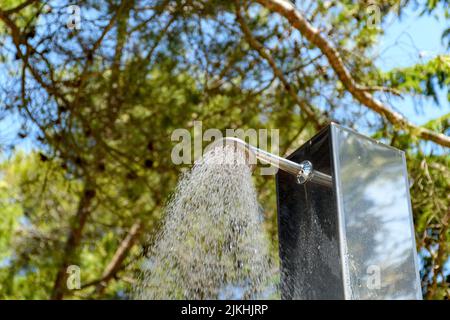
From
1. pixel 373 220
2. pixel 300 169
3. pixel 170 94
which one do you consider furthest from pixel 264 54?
pixel 373 220

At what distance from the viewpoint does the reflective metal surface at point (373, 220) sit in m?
1.44

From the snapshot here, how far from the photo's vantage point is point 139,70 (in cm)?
407

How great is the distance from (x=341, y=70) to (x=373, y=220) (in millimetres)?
1997

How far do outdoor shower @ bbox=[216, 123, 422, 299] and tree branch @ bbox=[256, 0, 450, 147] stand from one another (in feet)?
5.53

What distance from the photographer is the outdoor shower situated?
4.76ft

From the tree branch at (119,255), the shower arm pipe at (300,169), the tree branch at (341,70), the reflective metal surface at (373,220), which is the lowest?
the reflective metal surface at (373,220)

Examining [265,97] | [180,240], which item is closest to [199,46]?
[265,97]

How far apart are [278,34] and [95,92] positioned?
3.75 feet

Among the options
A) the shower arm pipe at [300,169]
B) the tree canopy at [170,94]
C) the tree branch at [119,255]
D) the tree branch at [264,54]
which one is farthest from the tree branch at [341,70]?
the tree branch at [119,255]

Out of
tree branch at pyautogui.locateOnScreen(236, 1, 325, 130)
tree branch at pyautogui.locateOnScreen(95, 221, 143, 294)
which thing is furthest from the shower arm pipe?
tree branch at pyautogui.locateOnScreen(95, 221, 143, 294)

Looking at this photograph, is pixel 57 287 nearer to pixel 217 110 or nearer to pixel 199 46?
pixel 217 110

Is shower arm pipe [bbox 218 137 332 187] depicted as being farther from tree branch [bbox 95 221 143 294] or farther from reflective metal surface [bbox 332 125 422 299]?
tree branch [bbox 95 221 143 294]

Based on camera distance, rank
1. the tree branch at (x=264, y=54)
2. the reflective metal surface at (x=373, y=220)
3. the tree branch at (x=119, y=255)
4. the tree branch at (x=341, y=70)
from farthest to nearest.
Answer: the tree branch at (x=119, y=255)
the tree branch at (x=264, y=54)
the tree branch at (x=341, y=70)
the reflective metal surface at (x=373, y=220)

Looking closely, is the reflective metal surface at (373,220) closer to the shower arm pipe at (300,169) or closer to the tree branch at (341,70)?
the shower arm pipe at (300,169)
